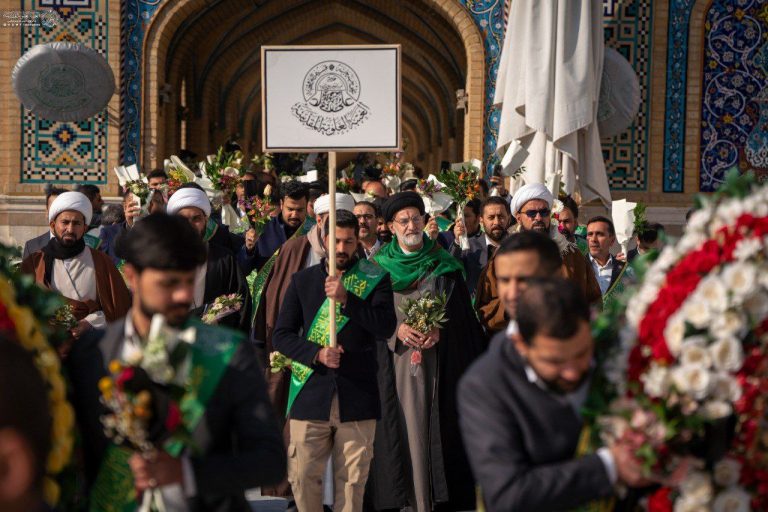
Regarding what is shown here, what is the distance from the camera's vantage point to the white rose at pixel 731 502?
298 centimetres

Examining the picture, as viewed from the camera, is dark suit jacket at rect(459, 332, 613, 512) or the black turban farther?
the black turban

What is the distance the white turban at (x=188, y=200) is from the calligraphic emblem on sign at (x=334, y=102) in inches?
76.0

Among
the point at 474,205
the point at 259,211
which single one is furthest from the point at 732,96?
the point at 259,211

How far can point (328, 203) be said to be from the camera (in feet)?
24.6

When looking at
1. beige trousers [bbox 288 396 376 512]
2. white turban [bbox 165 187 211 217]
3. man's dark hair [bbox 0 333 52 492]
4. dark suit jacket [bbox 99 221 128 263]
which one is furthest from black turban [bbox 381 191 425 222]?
man's dark hair [bbox 0 333 52 492]

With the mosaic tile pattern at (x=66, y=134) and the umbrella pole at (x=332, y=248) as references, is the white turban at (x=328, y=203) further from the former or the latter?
the mosaic tile pattern at (x=66, y=134)

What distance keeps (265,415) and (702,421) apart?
1.06 metres

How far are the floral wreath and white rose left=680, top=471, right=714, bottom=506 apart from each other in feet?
4.75

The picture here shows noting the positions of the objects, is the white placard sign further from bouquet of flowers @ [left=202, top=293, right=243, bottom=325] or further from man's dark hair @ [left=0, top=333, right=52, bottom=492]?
man's dark hair @ [left=0, top=333, right=52, bottom=492]

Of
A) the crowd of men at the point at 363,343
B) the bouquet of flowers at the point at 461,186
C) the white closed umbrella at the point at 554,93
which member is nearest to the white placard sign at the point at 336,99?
the crowd of men at the point at 363,343

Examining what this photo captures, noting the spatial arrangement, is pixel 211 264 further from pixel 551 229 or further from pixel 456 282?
pixel 551 229

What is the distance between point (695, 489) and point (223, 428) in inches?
45.5

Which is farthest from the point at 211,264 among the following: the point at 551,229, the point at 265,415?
the point at 265,415

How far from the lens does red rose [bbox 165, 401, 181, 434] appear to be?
9.18 feet
